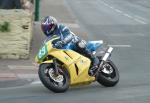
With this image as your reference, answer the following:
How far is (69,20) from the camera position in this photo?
95.1 feet

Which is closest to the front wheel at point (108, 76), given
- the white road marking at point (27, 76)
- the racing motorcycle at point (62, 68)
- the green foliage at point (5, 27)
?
the racing motorcycle at point (62, 68)

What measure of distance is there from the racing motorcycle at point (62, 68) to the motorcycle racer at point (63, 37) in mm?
69

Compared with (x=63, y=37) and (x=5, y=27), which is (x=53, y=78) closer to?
(x=63, y=37)

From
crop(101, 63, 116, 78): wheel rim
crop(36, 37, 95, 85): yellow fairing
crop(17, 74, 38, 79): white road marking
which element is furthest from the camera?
crop(17, 74, 38, 79): white road marking

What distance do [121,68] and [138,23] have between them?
14.4m

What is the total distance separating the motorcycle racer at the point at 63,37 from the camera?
1146cm

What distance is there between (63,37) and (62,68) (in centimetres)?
59

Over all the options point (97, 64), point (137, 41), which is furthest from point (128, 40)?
point (97, 64)

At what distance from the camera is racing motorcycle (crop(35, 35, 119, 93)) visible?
36.4 ft

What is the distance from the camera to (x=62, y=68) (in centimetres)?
1134

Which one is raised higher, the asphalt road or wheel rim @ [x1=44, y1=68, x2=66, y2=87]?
wheel rim @ [x1=44, y1=68, x2=66, y2=87]

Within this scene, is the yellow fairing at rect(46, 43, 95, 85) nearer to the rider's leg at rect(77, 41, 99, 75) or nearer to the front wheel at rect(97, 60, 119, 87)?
the rider's leg at rect(77, 41, 99, 75)

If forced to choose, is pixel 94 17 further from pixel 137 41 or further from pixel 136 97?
pixel 136 97

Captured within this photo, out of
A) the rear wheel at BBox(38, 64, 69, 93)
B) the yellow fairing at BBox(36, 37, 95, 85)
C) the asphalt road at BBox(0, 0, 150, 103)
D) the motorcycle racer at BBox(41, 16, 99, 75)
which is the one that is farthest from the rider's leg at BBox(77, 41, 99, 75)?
the rear wheel at BBox(38, 64, 69, 93)
